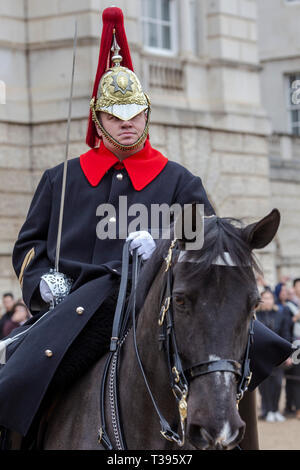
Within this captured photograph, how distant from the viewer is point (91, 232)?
548cm

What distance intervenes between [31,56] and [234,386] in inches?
560

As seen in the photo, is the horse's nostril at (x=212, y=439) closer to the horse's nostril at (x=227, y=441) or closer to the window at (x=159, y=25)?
the horse's nostril at (x=227, y=441)

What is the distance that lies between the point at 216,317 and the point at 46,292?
157 cm

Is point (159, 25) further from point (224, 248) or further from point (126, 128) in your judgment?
point (224, 248)

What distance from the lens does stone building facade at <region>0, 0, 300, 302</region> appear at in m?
17.2

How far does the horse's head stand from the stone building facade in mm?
12800

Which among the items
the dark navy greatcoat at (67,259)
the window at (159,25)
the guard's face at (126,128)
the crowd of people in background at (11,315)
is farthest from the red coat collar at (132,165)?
the window at (159,25)

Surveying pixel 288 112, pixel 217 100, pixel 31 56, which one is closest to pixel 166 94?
pixel 217 100

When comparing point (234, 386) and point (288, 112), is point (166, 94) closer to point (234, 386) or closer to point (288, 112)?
point (288, 112)

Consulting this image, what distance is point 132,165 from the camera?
18.5 ft

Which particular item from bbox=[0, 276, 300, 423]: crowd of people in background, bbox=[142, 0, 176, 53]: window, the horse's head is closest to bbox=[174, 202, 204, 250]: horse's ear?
the horse's head

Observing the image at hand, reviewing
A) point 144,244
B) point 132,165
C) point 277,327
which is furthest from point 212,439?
point 277,327

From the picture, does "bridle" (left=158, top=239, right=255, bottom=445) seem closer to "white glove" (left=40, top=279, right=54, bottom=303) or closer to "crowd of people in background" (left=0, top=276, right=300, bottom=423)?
Answer: "white glove" (left=40, top=279, right=54, bottom=303)

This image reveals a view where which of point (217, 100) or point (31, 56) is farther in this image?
point (217, 100)
